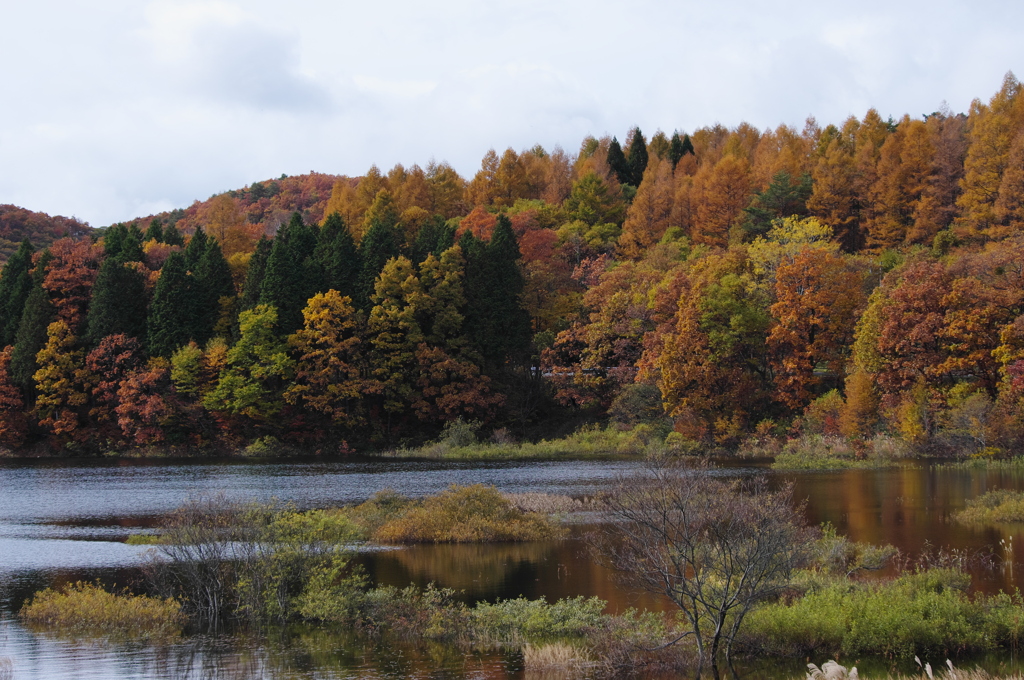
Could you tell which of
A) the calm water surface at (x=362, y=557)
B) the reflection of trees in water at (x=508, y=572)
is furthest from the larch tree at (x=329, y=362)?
the reflection of trees in water at (x=508, y=572)

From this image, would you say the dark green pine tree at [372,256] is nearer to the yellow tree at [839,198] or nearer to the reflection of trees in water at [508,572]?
the yellow tree at [839,198]

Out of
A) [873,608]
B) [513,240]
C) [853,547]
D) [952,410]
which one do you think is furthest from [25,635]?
[513,240]

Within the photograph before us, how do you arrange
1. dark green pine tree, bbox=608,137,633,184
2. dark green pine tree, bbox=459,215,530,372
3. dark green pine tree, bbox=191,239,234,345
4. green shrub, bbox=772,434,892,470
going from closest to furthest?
green shrub, bbox=772,434,892,470, dark green pine tree, bbox=191,239,234,345, dark green pine tree, bbox=459,215,530,372, dark green pine tree, bbox=608,137,633,184

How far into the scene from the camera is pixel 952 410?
155ft

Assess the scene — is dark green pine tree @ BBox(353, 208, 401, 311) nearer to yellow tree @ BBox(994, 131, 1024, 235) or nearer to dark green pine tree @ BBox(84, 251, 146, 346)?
dark green pine tree @ BBox(84, 251, 146, 346)

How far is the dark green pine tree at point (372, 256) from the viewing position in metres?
69.6

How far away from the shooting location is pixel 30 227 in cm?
11369

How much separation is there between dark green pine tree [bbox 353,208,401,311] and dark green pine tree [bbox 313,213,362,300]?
61cm

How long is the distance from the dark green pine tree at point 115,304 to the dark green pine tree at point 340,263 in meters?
13.7

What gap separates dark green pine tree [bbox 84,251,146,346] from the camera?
6688cm

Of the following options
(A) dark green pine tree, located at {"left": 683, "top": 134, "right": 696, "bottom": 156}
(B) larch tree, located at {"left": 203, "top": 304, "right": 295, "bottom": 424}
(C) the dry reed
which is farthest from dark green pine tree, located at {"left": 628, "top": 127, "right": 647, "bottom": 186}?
(C) the dry reed

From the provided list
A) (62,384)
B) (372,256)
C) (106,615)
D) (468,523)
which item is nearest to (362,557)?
(468,523)

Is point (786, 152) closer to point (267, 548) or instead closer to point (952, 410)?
point (952, 410)

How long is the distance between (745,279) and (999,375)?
57.4ft
